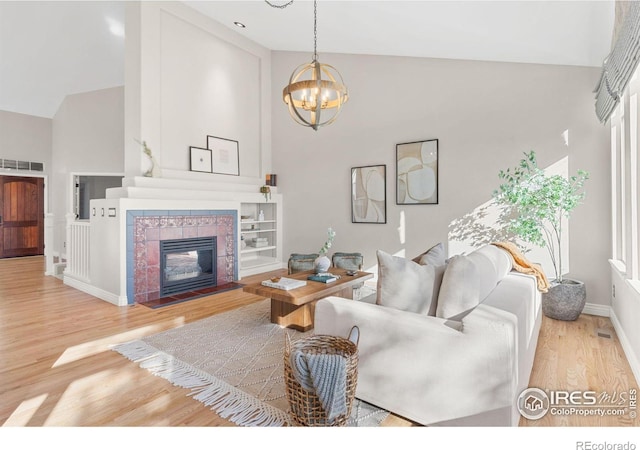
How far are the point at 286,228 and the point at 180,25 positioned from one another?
139 inches

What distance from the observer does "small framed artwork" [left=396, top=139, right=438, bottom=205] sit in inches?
180

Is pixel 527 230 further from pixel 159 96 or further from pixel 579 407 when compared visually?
pixel 159 96

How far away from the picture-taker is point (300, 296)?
277 centimetres

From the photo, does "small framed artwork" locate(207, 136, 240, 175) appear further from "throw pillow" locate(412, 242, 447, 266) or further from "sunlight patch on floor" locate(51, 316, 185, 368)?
"throw pillow" locate(412, 242, 447, 266)

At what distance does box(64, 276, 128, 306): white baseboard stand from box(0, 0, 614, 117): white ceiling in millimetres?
3943

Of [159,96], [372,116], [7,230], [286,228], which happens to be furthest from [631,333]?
[7,230]

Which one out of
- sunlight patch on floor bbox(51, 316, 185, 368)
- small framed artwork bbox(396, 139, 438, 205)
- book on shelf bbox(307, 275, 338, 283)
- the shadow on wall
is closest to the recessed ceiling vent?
sunlight patch on floor bbox(51, 316, 185, 368)

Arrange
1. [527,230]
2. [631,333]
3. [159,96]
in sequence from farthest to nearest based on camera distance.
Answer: [159,96] < [527,230] < [631,333]

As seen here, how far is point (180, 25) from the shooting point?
483 cm

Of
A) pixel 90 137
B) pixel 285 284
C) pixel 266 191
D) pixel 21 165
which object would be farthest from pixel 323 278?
pixel 21 165

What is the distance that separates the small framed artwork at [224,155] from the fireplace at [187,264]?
127 cm

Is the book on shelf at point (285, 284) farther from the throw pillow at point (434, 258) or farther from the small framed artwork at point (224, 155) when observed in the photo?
the small framed artwork at point (224, 155)

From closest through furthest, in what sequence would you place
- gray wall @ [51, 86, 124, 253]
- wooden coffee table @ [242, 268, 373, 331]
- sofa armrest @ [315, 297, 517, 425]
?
sofa armrest @ [315, 297, 517, 425], wooden coffee table @ [242, 268, 373, 331], gray wall @ [51, 86, 124, 253]

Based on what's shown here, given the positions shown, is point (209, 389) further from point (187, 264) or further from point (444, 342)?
point (187, 264)
